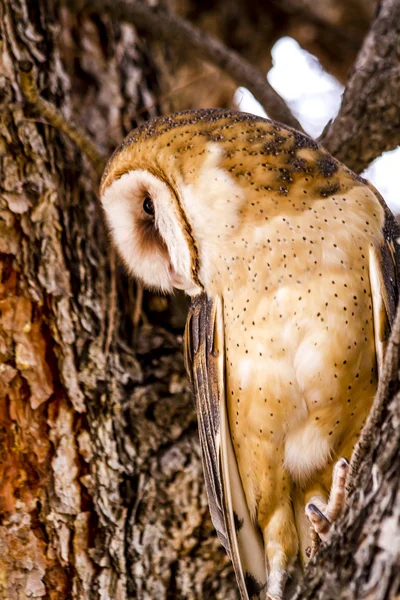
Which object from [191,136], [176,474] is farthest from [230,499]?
[191,136]

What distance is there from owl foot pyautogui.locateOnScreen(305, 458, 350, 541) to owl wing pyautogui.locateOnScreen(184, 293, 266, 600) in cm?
26

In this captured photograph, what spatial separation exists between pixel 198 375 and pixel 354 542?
2.76ft

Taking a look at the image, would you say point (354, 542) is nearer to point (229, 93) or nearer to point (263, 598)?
point (263, 598)

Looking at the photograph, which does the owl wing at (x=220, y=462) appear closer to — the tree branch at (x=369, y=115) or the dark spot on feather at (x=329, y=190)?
the dark spot on feather at (x=329, y=190)

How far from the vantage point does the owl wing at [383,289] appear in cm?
152

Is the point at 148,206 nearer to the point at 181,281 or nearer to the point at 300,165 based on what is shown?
the point at 181,281

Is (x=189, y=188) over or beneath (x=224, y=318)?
over

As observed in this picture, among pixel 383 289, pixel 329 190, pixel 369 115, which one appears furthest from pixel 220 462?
pixel 369 115

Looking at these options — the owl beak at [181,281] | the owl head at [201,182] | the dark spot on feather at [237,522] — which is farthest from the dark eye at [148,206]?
the dark spot on feather at [237,522]

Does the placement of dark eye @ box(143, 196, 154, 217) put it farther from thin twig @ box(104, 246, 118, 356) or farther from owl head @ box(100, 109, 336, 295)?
thin twig @ box(104, 246, 118, 356)

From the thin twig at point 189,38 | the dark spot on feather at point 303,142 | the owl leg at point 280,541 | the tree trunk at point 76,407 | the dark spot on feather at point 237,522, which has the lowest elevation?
the owl leg at point 280,541

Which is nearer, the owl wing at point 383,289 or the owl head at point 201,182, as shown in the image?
the owl wing at point 383,289

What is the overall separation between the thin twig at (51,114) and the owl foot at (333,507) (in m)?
1.12

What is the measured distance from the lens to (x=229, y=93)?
333 centimetres
